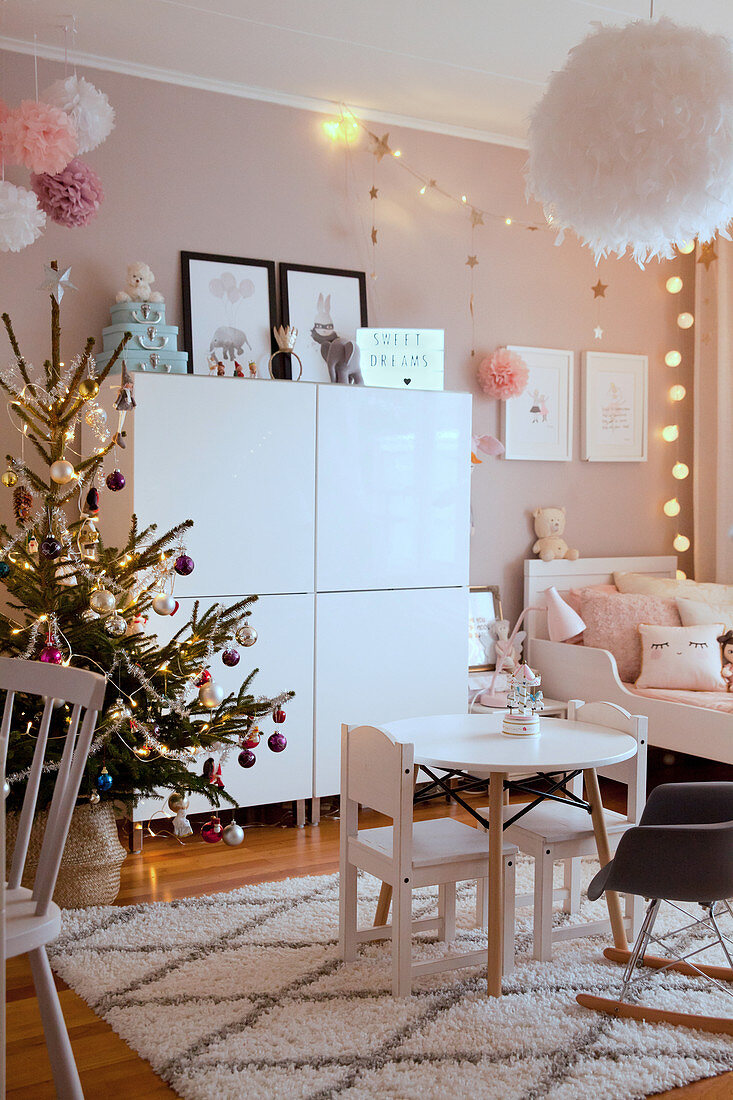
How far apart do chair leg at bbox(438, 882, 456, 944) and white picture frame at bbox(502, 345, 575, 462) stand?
7.84ft

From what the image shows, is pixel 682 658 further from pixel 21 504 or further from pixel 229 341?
pixel 21 504

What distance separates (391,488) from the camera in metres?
3.96

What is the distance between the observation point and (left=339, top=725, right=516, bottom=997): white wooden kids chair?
243cm

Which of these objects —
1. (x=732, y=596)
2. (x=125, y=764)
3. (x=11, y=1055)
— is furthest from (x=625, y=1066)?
(x=732, y=596)

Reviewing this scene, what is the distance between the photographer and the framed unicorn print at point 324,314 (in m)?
4.04

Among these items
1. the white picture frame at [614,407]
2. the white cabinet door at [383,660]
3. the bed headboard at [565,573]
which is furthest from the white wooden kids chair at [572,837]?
the white picture frame at [614,407]

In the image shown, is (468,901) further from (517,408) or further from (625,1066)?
(517,408)

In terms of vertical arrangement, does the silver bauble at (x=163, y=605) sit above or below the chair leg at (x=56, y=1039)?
above

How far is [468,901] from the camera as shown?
312cm

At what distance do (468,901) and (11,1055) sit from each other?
1386mm

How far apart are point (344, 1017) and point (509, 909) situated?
495 mm

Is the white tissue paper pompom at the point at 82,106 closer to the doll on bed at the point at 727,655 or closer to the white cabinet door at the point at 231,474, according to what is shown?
the white cabinet door at the point at 231,474

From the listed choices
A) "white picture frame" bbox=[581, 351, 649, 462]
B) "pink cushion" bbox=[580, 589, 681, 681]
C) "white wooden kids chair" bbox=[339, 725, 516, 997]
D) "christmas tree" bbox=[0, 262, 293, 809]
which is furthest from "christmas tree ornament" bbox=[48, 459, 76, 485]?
"white picture frame" bbox=[581, 351, 649, 462]

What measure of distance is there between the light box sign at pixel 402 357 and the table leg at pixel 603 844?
76.0 inches
